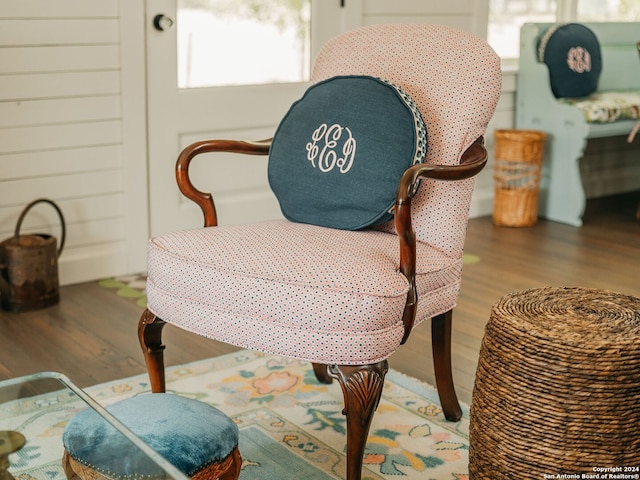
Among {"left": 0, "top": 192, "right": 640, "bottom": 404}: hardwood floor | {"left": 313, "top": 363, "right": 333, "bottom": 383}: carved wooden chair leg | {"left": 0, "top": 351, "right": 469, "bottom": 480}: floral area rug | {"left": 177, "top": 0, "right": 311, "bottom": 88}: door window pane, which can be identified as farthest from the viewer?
{"left": 177, "top": 0, "right": 311, "bottom": 88}: door window pane

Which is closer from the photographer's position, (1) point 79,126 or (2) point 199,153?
(2) point 199,153

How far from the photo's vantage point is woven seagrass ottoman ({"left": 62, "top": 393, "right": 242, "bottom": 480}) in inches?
53.8

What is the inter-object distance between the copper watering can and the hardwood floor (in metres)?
0.05

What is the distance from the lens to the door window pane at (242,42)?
3.59 meters

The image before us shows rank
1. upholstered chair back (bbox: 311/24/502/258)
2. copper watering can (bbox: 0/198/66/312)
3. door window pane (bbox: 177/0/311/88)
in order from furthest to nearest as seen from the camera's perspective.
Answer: door window pane (bbox: 177/0/311/88), copper watering can (bbox: 0/198/66/312), upholstered chair back (bbox: 311/24/502/258)

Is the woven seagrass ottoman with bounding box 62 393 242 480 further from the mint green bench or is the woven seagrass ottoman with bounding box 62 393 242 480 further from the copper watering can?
the mint green bench

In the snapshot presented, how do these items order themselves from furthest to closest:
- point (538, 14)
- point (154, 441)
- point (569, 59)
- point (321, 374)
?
point (538, 14) < point (569, 59) < point (321, 374) < point (154, 441)

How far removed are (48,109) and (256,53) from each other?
953 millimetres

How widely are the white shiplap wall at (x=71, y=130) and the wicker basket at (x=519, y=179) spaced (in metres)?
1.81

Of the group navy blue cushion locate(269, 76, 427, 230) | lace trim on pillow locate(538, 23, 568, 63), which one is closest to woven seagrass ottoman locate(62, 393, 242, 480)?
navy blue cushion locate(269, 76, 427, 230)

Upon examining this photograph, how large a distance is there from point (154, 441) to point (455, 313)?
1802 millimetres

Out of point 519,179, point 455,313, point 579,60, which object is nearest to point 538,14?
point 579,60

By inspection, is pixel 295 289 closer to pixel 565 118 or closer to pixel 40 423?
pixel 40 423

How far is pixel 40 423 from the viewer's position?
1493mm
